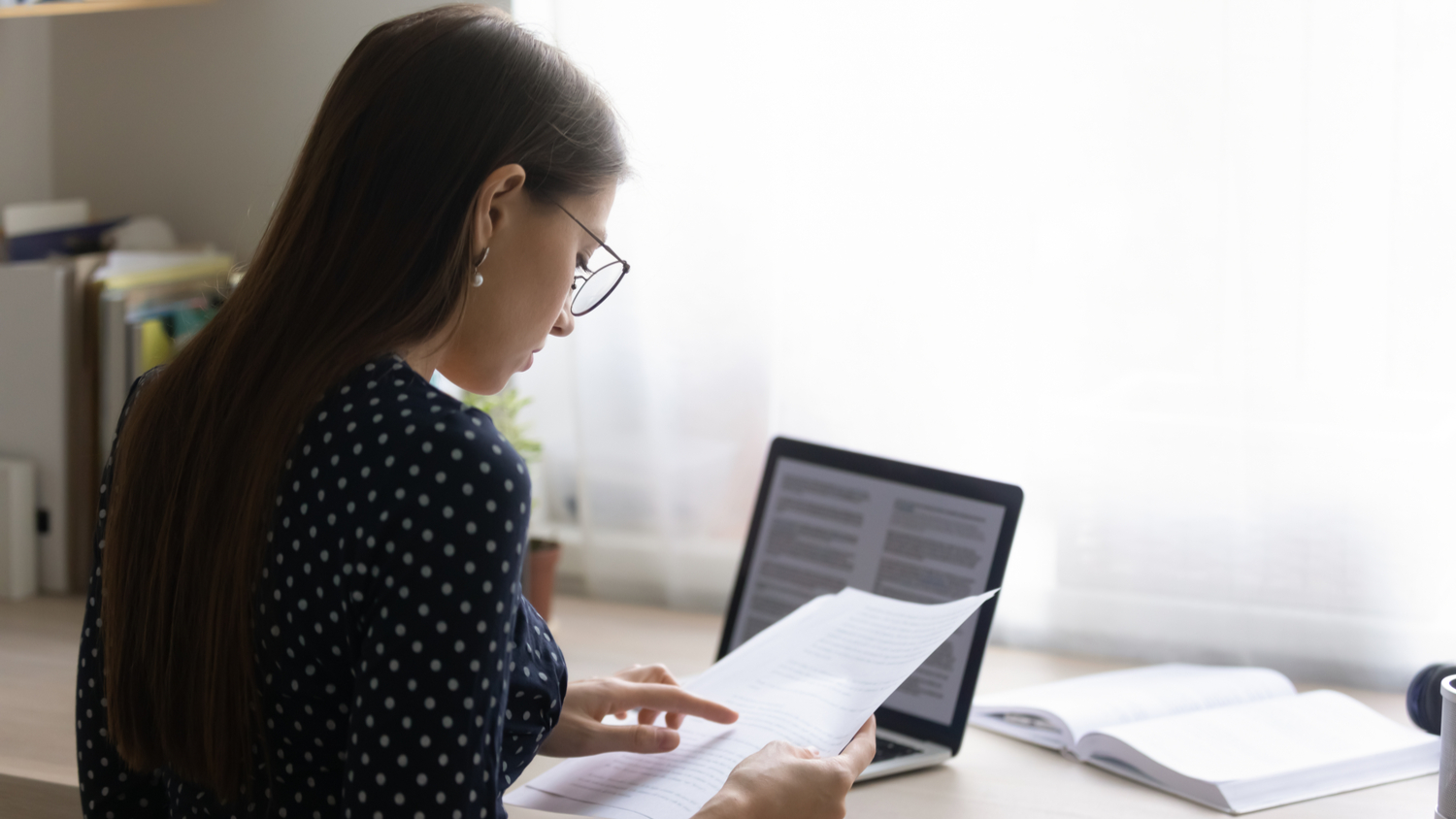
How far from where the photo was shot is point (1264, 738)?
112 centimetres

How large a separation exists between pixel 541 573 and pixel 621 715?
44 cm

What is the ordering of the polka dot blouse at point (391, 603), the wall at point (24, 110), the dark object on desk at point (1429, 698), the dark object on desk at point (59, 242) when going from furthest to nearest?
the wall at point (24, 110)
the dark object on desk at point (59, 242)
the dark object on desk at point (1429, 698)
the polka dot blouse at point (391, 603)

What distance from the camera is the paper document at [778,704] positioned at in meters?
0.94

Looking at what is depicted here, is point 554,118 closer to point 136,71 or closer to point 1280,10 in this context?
point 1280,10

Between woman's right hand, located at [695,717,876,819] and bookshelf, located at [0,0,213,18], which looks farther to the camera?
bookshelf, located at [0,0,213,18]

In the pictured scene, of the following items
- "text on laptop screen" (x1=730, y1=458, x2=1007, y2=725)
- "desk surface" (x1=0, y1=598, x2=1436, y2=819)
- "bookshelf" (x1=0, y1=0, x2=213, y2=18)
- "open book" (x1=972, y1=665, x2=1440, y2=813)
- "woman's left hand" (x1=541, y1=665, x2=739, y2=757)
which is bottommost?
"desk surface" (x1=0, y1=598, x2=1436, y2=819)

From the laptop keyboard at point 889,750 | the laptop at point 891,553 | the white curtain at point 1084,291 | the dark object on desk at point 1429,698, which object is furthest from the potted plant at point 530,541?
the dark object on desk at point 1429,698

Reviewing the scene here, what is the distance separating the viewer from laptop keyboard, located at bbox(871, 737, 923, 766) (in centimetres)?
112

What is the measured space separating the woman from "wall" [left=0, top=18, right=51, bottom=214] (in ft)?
3.63

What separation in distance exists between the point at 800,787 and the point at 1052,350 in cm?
72

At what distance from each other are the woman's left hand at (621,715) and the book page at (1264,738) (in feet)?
1.26

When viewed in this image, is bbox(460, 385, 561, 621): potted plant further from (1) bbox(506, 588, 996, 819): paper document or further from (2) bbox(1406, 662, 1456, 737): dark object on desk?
(2) bbox(1406, 662, 1456, 737): dark object on desk

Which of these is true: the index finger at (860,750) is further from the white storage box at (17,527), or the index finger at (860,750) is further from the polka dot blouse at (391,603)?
the white storage box at (17,527)

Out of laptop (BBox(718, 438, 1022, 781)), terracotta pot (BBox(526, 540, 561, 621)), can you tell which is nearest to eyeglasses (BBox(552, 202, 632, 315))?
A: laptop (BBox(718, 438, 1022, 781))
